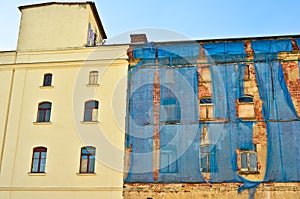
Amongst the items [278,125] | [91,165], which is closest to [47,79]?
[91,165]

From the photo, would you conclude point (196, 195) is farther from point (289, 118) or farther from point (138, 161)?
point (289, 118)

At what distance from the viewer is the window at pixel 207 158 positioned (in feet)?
64.7

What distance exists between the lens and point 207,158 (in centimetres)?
1992

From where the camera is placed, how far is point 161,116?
21016 mm

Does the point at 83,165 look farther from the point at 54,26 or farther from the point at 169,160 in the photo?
the point at 54,26

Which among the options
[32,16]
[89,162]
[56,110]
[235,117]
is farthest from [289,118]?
[32,16]

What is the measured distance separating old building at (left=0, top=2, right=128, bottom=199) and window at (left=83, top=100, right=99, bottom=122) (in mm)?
54

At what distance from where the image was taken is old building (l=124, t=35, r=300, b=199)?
19.4 metres

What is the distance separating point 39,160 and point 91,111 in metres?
3.74

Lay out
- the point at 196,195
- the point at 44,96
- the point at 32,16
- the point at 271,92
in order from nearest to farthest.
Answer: the point at 196,195
the point at 271,92
the point at 44,96
the point at 32,16

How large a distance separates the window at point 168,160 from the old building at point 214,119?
0.05 m

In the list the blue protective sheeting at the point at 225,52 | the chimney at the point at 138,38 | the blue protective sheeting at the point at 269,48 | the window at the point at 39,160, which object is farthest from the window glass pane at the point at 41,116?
the blue protective sheeting at the point at 269,48

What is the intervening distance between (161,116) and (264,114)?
17.2 feet

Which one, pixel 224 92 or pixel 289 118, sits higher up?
pixel 224 92
